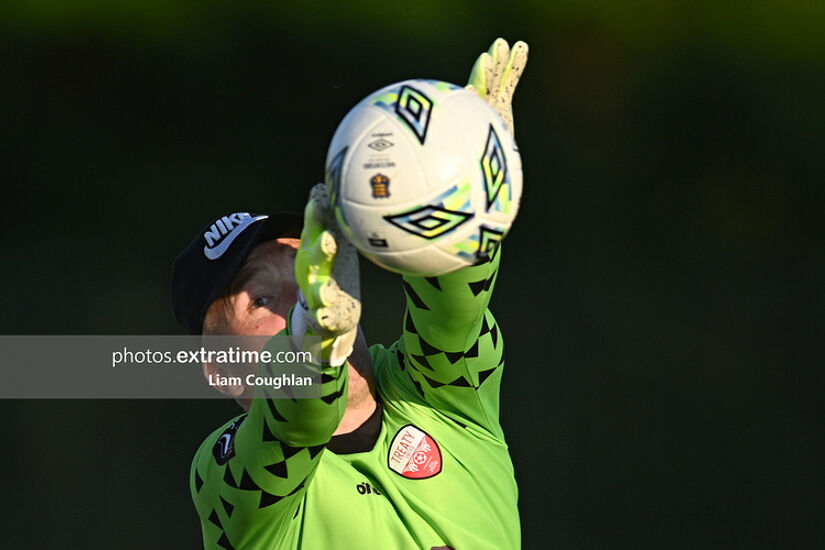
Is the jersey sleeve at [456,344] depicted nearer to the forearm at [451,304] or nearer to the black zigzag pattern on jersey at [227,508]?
the forearm at [451,304]

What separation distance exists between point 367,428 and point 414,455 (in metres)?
0.10

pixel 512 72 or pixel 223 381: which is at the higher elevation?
pixel 512 72

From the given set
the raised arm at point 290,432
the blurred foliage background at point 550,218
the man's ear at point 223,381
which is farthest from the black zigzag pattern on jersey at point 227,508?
the blurred foliage background at point 550,218

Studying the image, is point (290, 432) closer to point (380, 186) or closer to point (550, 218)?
point (380, 186)

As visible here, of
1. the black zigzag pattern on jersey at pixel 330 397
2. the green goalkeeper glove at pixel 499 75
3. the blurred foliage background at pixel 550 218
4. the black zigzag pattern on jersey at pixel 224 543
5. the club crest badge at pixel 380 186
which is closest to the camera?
the club crest badge at pixel 380 186

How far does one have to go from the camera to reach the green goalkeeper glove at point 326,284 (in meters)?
1.66

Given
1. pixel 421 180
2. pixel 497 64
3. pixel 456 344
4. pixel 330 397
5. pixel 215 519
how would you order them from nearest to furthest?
pixel 421 180 < pixel 330 397 < pixel 497 64 < pixel 215 519 < pixel 456 344

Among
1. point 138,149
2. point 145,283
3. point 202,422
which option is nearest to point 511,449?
point 202,422

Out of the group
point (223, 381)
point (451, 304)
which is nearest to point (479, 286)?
point (451, 304)

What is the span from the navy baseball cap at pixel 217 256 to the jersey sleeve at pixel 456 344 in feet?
0.89

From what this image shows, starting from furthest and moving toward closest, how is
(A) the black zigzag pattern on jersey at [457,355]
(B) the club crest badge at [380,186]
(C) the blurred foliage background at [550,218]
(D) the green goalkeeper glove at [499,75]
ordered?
(C) the blurred foliage background at [550,218]
(A) the black zigzag pattern on jersey at [457,355]
(D) the green goalkeeper glove at [499,75]
(B) the club crest badge at [380,186]

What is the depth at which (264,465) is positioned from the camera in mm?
1858

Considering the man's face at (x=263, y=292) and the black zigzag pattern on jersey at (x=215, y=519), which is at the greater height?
the man's face at (x=263, y=292)

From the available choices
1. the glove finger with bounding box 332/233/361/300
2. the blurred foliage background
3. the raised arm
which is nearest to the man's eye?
the raised arm
